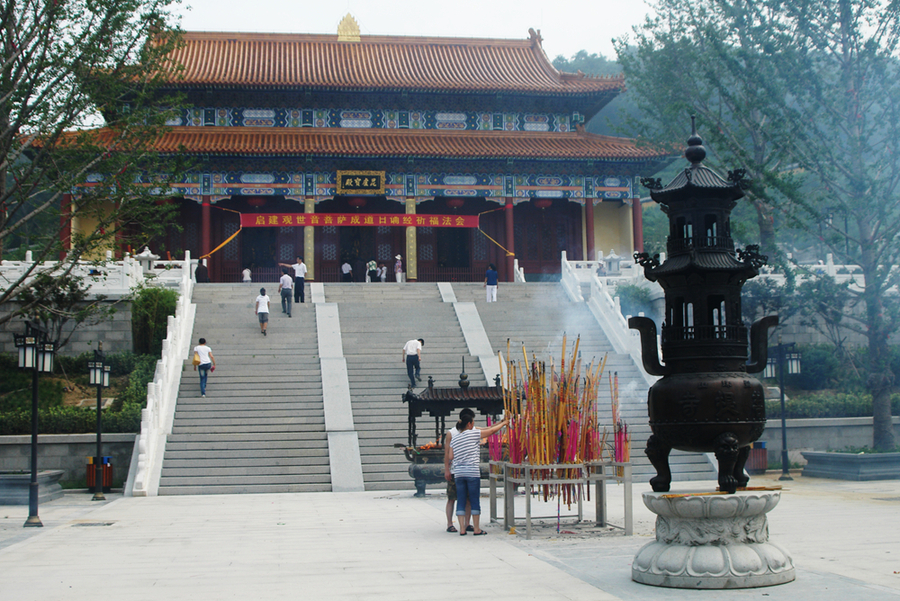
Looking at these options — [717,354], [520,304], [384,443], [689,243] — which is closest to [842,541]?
[717,354]

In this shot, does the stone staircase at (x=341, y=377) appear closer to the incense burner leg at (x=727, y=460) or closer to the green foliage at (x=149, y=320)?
the green foliage at (x=149, y=320)

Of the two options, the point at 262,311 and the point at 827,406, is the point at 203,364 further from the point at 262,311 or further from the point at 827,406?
the point at 827,406

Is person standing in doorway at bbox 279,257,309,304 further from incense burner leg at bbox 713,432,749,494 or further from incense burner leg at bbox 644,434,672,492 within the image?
incense burner leg at bbox 713,432,749,494

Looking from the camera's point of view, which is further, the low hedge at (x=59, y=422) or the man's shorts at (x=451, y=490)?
the low hedge at (x=59, y=422)

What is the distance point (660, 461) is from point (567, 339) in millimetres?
12158

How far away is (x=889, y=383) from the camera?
15789mm

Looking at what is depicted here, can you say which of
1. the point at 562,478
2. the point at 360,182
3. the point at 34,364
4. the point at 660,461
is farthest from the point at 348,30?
the point at 660,461

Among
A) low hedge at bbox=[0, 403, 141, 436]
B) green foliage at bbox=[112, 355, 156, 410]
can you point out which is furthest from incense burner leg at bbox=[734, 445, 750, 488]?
green foliage at bbox=[112, 355, 156, 410]

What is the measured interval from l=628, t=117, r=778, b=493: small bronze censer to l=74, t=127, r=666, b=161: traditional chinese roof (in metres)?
21.1

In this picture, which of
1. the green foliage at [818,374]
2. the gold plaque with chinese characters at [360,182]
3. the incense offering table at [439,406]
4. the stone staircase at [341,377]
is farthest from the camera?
the gold plaque with chinese characters at [360,182]

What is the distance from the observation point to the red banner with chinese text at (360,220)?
27281 mm

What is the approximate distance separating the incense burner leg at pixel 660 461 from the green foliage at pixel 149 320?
46.9 ft

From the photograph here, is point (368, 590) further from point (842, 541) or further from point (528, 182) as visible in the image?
point (528, 182)

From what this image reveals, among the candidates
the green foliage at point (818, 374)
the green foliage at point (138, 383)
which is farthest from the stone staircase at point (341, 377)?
the green foliage at point (818, 374)
